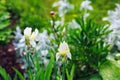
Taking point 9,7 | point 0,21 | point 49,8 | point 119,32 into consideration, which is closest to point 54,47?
point 119,32

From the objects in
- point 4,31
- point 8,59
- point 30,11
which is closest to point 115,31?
point 8,59

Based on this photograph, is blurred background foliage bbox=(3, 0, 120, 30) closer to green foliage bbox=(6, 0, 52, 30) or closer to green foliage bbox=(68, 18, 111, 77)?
green foliage bbox=(6, 0, 52, 30)

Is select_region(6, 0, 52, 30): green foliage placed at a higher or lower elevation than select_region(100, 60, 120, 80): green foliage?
higher

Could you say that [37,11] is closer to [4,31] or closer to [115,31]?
[4,31]

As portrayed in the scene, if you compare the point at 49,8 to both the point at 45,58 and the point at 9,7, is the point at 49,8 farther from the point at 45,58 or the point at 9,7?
the point at 45,58

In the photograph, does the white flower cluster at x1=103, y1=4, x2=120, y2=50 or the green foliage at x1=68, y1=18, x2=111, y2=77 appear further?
the white flower cluster at x1=103, y1=4, x2=120, y2=50

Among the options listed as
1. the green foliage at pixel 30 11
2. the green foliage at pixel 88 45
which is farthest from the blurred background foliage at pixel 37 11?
the green foliage at pixel 88 45

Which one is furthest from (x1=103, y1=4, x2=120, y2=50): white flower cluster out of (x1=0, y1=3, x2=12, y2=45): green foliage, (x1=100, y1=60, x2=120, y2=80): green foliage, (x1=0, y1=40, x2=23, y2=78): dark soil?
(x1=0, y1=3, x2=12, y2=45): green foliage
